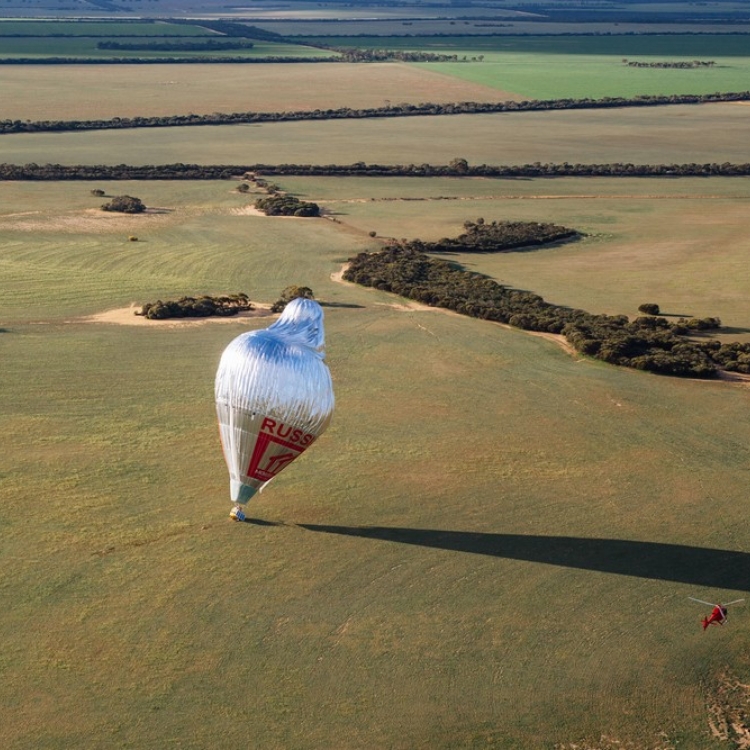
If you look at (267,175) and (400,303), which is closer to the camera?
(400,303)

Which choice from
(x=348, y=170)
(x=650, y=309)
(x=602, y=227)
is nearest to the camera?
(x=650, y=309)

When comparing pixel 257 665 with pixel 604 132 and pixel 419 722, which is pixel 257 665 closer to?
pixel 419 722

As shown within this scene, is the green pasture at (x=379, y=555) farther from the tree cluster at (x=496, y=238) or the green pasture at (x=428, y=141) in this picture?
the green pasture at (x=428, y=141)

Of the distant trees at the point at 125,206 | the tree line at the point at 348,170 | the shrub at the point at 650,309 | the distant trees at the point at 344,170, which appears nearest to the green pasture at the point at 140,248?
the distant trees at the point at 125,206

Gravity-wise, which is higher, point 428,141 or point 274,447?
point 274,447

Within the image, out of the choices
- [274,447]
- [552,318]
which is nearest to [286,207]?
[552,318]

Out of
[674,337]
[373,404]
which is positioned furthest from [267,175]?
[373,404]

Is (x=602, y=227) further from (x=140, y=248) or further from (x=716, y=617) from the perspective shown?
(x=716, y=617)
